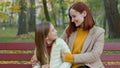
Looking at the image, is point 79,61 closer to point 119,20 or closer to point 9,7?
point 9,7

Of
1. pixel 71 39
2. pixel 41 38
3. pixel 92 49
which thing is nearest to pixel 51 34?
pixel 41 38

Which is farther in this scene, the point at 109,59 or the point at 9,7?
the point at 9,7

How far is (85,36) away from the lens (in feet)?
13.0

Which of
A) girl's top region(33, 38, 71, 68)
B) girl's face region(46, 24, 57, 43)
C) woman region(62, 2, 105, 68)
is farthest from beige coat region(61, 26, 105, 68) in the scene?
girl's face region(46, 24, 57, 43)

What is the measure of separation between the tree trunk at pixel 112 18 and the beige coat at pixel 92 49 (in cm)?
946

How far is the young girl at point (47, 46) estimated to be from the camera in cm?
380

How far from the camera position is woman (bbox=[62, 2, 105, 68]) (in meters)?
3.83

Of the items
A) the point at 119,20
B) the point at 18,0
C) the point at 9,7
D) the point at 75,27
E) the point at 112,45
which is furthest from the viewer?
the point at 119,20

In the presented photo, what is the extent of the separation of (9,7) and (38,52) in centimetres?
330

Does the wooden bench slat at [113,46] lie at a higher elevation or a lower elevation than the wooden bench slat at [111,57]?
higher

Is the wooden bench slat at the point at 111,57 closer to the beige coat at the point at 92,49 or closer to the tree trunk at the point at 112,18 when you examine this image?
the beige coat at the point at 92,49

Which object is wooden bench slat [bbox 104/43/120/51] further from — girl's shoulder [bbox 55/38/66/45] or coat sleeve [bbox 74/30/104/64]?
girl's shoulder [bbox 55/38/66/45]

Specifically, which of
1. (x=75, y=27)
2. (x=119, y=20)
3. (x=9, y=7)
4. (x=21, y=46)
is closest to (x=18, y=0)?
(x=9, y=7)

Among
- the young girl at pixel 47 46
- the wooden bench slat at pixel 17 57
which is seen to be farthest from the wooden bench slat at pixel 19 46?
the young girl at pixel 47 46
